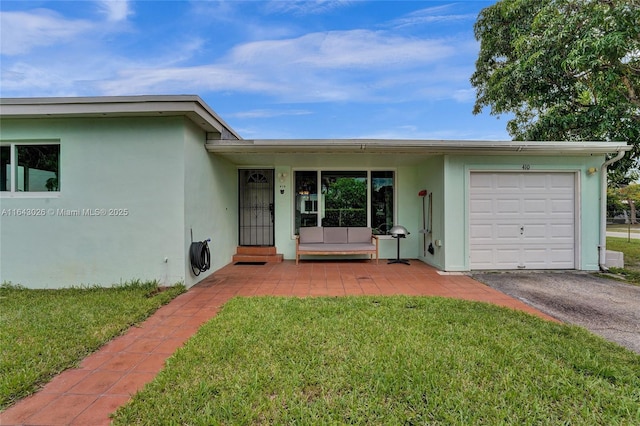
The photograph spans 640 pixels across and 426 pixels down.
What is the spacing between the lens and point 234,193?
7.85 m

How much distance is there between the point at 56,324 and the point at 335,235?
5.59 meters

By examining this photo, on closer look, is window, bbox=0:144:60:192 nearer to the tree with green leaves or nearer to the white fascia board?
the white fascia board

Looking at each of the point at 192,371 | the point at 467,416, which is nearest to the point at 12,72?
the point at 192,371

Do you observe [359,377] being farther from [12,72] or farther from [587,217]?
[12,72]

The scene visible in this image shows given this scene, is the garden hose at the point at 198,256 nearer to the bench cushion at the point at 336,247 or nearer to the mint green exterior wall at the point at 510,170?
the bench cushion at the point at 336,247

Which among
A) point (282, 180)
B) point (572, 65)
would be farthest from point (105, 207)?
point (572, 65)

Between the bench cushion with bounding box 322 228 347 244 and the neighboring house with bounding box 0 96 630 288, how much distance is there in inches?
16.1

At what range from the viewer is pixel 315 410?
73.4 inches

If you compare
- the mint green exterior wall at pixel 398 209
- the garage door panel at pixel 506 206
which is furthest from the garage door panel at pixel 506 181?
the mint green exterior wall at pixel 398 209

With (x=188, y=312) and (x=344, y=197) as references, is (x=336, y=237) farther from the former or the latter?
(x=188, y=312)

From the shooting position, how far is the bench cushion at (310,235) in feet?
25.0

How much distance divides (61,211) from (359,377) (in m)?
5.46

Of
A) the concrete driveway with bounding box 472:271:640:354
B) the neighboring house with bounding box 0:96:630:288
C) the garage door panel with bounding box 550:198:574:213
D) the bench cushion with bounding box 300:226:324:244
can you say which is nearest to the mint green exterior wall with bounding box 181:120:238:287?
the neighboring house with bounding box 0:96:630:288

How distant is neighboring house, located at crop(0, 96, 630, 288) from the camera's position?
4.83 meters
